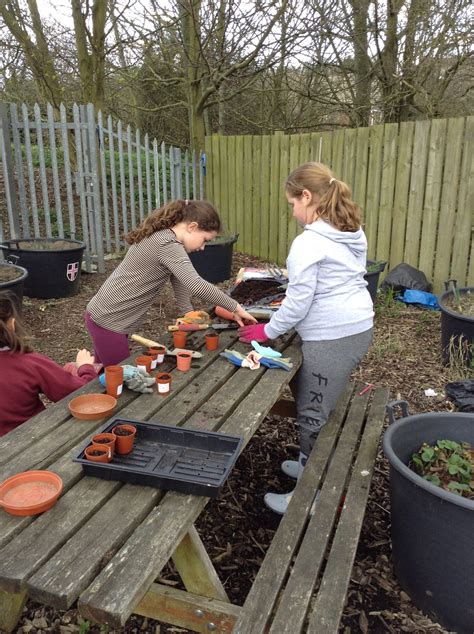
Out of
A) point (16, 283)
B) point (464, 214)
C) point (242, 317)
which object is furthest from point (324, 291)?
point (464, 214)

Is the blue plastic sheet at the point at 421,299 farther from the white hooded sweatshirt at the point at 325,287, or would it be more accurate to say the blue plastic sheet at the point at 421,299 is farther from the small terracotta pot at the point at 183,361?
the small terracotta pot at the point at 183,361

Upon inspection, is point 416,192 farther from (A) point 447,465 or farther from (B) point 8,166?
(B) point 8,166

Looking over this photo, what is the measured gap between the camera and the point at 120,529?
1413 mm

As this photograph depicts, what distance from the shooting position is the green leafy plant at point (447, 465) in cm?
210

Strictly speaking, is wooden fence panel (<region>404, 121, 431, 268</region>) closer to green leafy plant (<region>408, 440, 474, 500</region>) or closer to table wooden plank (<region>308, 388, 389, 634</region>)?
table wooden plank (<region>308, 388, 389, 634</region>)

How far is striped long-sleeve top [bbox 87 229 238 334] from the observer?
2.80 meters

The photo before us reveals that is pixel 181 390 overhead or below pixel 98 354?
overhead

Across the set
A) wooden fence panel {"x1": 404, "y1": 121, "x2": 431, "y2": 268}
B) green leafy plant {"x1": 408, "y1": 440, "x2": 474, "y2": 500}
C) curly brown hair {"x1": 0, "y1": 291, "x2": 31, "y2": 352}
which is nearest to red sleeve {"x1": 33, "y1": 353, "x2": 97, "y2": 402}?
curly brown hair {"x1": 0, "y1": 291, "x2": 31, "y2": 352}

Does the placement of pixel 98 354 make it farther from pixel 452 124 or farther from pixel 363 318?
pixel 452 124

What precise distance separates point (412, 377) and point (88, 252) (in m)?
4.92

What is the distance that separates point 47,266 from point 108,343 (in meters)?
3.48

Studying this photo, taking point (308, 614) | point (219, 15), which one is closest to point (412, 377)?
point (308, 614)

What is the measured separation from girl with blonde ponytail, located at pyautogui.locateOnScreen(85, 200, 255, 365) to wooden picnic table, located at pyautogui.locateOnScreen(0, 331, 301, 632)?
0.61 m

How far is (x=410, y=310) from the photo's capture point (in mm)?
5906
